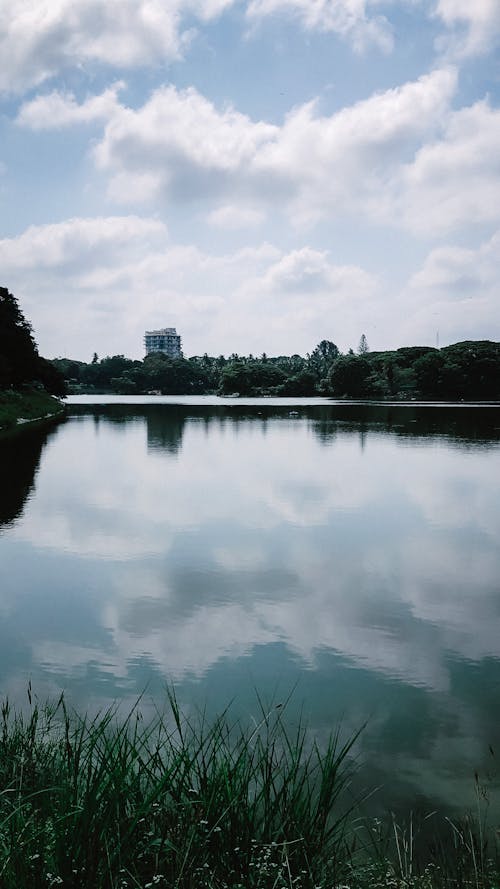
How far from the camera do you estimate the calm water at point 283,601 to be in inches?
379

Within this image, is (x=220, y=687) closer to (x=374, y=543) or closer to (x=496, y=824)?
(x=496, y=824)

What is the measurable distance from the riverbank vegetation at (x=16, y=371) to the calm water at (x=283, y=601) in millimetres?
32565

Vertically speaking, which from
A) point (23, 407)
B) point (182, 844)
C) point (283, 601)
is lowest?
point (283, 601)

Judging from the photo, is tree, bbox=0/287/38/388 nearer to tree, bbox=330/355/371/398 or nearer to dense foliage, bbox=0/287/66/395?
dense foliage, bbox=0/287/66/395

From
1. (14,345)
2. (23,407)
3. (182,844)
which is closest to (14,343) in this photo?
(14,345)

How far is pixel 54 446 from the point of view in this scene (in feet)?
149

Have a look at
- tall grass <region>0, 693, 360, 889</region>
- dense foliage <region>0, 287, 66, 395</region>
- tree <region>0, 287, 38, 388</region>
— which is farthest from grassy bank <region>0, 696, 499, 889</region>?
tree <region>0, 287, 38, 388</region>

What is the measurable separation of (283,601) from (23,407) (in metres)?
61.1

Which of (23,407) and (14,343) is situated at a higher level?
(14,343)

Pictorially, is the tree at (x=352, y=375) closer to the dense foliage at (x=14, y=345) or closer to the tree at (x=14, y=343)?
the dense foliage at (x=14, y=345)

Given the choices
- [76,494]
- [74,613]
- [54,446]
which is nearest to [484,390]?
[54,446]

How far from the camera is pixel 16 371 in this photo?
73125 millimetres

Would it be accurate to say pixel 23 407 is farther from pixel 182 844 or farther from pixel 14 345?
pixel 182 844

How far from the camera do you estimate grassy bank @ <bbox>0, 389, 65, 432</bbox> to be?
2371 inches
